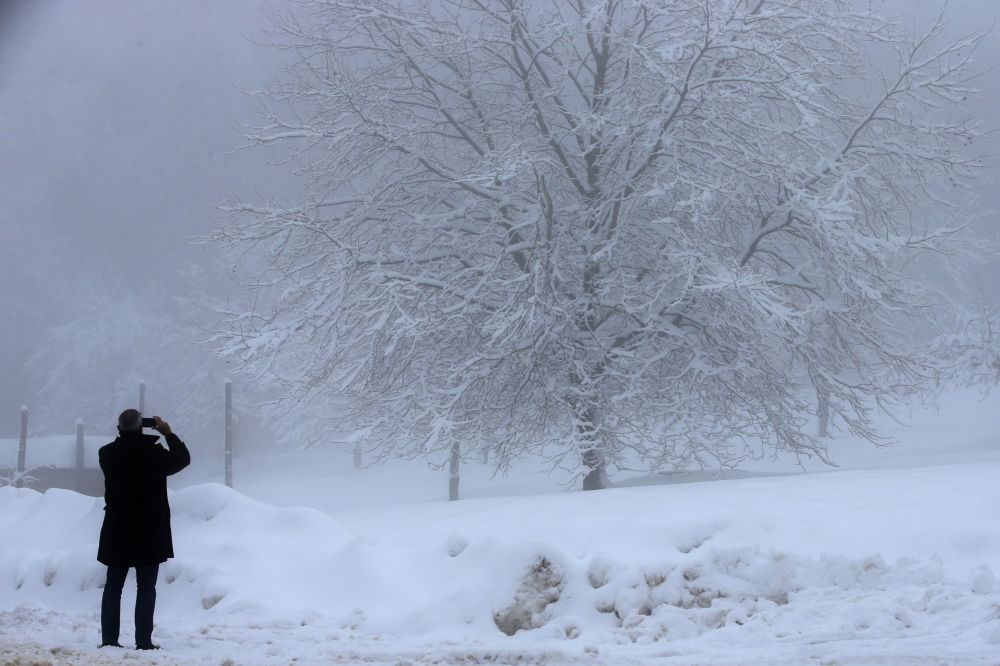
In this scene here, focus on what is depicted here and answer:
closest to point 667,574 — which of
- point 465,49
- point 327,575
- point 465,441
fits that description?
point 327,575

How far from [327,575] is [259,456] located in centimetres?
4107

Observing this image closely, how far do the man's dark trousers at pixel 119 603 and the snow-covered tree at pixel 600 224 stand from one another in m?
5.23

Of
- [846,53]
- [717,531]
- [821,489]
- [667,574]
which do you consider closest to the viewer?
[667,574]

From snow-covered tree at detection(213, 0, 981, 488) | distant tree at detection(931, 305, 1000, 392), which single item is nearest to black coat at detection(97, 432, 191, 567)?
snow-covered tree at detection(213, 0, 981, 488)

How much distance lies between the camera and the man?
5.43 meters

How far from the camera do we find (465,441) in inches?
452

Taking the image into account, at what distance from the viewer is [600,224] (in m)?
11.9

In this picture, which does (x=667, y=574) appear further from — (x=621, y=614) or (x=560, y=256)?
(x=560, y=256)

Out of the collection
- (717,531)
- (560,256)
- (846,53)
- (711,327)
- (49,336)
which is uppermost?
(49,336)

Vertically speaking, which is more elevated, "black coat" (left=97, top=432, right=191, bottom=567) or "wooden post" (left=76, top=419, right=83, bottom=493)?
"wooden post" (left=76, top=419, right=83, bottom=493)

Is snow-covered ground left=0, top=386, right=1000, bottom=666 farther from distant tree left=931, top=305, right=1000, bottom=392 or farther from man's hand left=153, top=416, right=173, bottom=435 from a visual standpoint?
distant tree left=931, top=305, right=1000, bottom=392

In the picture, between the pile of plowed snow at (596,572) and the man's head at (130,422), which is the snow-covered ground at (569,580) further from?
the man's head at (130,422)

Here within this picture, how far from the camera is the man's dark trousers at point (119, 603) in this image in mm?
5391

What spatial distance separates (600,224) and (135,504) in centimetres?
760
